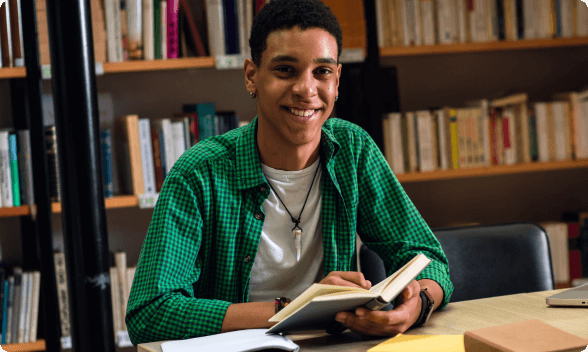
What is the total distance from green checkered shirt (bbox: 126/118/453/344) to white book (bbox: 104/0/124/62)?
0.97m

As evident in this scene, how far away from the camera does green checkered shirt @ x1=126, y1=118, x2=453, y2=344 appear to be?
1027 mm

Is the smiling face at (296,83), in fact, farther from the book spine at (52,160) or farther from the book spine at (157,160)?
the book spine at (52,160)

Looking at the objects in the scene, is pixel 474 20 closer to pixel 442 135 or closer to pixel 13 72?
pixel 442 135

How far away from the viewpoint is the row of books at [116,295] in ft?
6.85

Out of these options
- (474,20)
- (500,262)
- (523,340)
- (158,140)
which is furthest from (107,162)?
(523,340)

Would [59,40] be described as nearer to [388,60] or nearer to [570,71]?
[388,60]

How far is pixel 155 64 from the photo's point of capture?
209cm

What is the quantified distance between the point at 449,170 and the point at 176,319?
159 cm

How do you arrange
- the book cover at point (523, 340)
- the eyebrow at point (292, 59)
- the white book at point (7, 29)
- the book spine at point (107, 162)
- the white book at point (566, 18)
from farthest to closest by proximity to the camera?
the white book at point (566, 18) < the book spine at point (107, 162) < the white book at point (7, 29) < the eyebrow at point (292, 59) < the book cover at point (523, 340)

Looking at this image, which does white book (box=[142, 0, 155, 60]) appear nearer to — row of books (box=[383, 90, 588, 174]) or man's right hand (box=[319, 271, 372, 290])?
row of books (box=[383, 90, 588, 174])

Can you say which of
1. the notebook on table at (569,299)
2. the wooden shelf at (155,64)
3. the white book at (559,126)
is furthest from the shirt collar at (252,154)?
the white book at (559,126)

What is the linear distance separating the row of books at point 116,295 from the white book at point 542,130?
5.65 ft

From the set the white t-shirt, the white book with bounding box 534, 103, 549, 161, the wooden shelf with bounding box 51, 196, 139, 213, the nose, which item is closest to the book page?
the white t-shirt

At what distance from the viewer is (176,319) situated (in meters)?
1.00
